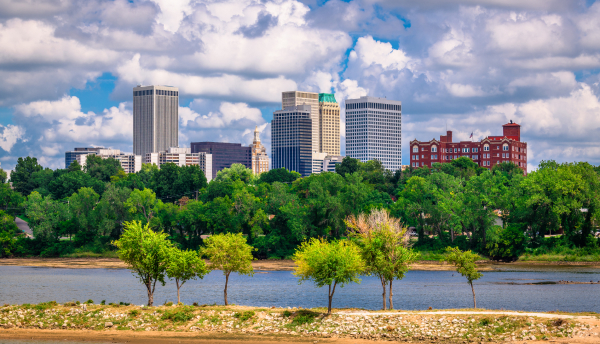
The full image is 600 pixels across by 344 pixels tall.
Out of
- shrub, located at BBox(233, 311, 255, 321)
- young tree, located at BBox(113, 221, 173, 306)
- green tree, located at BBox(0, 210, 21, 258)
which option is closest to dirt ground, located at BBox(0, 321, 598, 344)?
shrub, located at BBox(233, 311, 255, 321)

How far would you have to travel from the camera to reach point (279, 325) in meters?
57.7

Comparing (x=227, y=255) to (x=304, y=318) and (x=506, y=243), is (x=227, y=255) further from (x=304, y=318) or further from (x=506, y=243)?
(x=506, y=243)

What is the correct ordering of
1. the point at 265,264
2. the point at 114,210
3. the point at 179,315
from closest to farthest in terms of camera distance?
the point at 179,315 < the point at 265,264 < the point at 114,210

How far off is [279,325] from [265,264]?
78.8 m

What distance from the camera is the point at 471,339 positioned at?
5200 cm

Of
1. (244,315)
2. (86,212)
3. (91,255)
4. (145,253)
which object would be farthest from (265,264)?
(244,315)

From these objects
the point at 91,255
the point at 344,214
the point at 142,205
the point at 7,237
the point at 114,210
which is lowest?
the point at 91,255

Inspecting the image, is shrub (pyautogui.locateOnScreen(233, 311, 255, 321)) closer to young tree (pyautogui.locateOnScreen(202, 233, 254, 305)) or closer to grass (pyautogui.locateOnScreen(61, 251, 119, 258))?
young tree (pyautogui.locateOnScreen(202, 233, 254, 305))

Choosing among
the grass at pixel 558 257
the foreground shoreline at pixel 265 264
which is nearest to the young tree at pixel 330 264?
the foreground shoreline at pixel 265 264

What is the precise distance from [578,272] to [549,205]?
66.0 feet

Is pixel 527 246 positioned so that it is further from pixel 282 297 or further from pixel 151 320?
pixel 151 320

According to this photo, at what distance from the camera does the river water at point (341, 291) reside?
76.9m

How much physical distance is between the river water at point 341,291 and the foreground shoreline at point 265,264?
5601 mm

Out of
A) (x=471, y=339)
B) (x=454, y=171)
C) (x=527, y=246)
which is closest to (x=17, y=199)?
(x=454, y=171)
